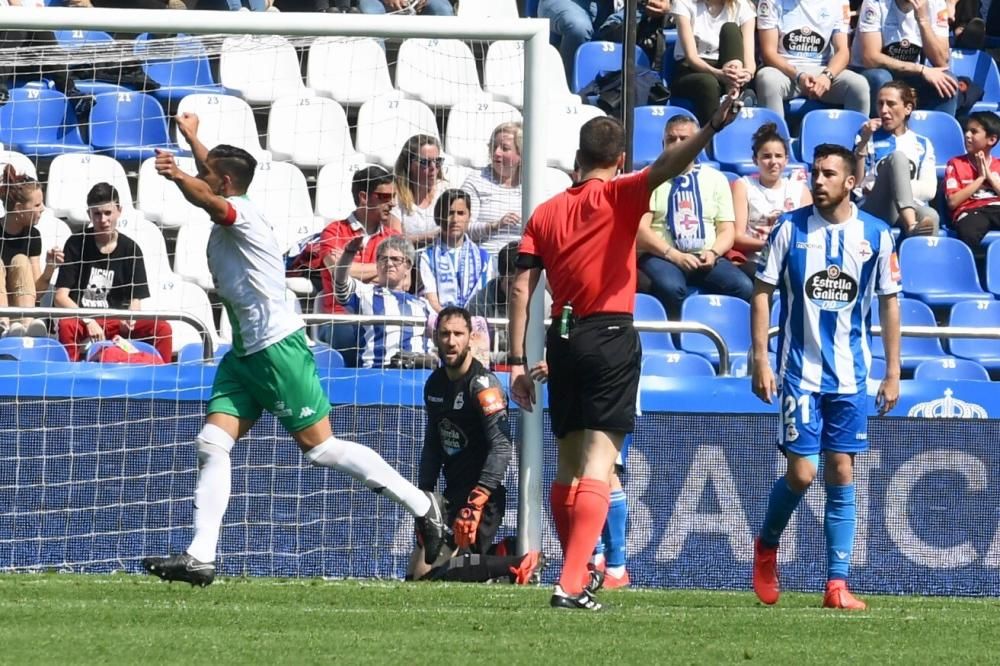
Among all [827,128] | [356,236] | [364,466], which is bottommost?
[364,466]

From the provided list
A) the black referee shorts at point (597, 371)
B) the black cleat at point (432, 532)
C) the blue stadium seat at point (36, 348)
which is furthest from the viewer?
the blue stadium seat at point (36, 348)

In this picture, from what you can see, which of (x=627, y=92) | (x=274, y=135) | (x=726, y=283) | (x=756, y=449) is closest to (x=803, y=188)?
(x=726, y=283)

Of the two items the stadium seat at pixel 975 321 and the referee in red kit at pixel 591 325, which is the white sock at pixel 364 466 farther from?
the stadium seat at pixel 975 321

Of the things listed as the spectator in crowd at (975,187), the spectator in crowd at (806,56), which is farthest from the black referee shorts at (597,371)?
the spectator in crowd at (806,56)

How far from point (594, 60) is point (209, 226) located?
459 centimetres

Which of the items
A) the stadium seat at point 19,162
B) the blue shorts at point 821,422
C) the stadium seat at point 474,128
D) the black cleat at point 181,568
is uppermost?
the stadium seat at point 474,128

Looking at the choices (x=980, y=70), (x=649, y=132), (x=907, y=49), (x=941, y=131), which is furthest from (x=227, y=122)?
(x=980, y=70)

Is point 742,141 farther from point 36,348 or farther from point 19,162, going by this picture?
point 36,348

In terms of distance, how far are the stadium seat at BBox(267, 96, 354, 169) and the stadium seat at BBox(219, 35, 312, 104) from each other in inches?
4.6

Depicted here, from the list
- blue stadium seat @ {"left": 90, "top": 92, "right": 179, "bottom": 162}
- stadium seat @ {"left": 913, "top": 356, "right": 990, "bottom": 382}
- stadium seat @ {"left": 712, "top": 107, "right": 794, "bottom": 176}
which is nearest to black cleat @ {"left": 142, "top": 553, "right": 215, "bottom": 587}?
blue stadium seat @ {"left": 90, "top": 92, "right": 179, "bottom": 162}

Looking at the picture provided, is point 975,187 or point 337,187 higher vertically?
point 975,187

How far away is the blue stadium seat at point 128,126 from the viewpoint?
10219 mm

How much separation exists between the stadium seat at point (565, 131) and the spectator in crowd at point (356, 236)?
2.84 metres

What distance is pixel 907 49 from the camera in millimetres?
14453
